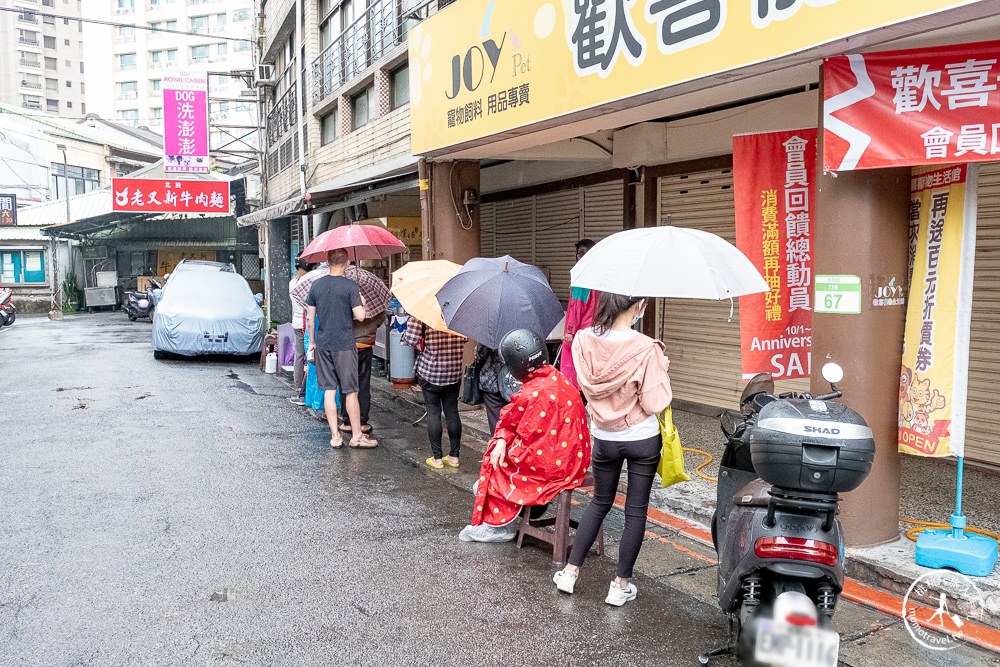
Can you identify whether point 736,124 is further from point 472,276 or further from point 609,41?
point 472,276

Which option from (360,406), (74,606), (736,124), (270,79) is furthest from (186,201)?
(74,606)

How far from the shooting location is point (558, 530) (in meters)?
4.91

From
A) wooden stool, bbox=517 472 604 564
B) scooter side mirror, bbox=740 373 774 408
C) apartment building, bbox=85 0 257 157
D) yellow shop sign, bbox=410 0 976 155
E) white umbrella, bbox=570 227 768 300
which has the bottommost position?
wooden stool, bbox=517 472 604 564

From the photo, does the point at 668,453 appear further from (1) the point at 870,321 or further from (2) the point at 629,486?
(1) the point at 870,321

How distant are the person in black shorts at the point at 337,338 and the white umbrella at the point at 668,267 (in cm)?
398

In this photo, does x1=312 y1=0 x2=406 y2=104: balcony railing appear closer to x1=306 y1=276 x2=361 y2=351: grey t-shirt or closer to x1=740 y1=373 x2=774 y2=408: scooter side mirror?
x1=306 y1=276 x2=361 y2=351: grey t-shirt

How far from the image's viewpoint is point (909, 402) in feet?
15.2

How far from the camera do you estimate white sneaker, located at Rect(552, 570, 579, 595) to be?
14.4 feet

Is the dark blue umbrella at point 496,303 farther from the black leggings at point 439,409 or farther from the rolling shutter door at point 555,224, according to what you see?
the rolling shutter door at point 555,224

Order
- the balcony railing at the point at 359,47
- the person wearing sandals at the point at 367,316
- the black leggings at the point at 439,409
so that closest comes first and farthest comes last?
the black leggings at the point at 439,409 → the person wearing sandals at the point at 367,316 → the balcony railing at the point at 359,47

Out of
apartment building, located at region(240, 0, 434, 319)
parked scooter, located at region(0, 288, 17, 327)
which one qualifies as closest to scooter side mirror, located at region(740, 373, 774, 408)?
apartment building, located at region(240, 0, 434, 319)

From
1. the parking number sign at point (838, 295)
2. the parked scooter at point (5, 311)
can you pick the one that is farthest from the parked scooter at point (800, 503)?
the parked scooter at point (5, 311)

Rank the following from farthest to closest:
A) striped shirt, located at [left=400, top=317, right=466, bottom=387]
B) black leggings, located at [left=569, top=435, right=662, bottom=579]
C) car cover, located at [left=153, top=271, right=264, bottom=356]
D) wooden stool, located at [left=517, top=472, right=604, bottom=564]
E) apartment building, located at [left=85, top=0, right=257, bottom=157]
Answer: apartment building, located at [left=85, top=0, right=257, bottom=157] → car cover, located at [left=153, top=271, right=264, bottom=356] → striped shirt, located at [left=400, top=317, right=466, bottom=387] → wooden stool, located at [left=517, top=472, right=604, bottom=564] → black leggings, located at [left=569, top=435, right=662, bottom=579]

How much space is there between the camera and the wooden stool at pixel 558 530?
16.0 ft
